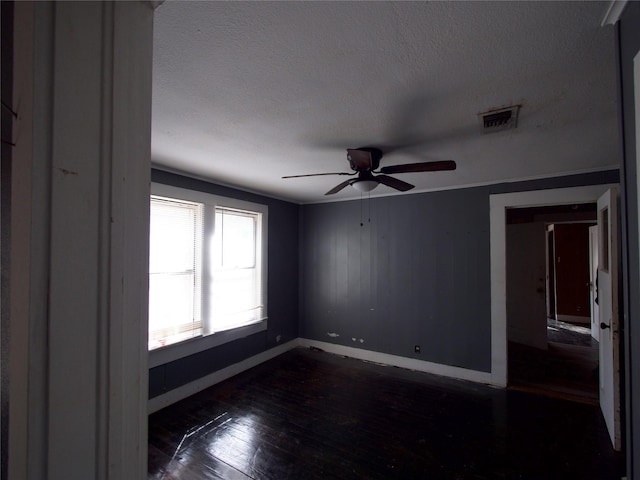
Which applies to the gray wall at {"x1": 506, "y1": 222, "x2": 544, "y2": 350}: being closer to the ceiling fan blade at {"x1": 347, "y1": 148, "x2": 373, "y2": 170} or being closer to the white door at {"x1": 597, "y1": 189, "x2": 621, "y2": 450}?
the white door at {"x1": 597, "y1": 189, "x2": 621, "y2": 450}

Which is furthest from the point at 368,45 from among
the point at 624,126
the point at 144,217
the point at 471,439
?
the point at 471,439

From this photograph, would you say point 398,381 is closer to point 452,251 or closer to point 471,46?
point 452,251

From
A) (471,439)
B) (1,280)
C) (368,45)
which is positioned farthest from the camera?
(471,439)

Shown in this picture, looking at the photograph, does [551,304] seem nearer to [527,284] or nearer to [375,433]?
[527,284]

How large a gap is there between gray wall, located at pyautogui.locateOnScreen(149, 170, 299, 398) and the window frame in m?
0.07

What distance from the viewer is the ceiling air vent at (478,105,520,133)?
177 centimetres

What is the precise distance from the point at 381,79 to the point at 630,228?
117cm

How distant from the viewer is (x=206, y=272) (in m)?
3.36

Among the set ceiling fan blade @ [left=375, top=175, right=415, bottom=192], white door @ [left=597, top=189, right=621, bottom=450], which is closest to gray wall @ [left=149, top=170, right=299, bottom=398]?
ceiling fan blade @ [left=375, top=175, right=415, bottom=192]

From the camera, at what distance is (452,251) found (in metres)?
3.72

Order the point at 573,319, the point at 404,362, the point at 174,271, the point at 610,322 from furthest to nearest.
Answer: the point at 573,319
the point at 404,362
the point at 174,271
the point at 610,322

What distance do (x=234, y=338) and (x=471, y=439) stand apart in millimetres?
2730

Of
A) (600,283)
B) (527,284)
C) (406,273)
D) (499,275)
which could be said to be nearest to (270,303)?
(406,273)

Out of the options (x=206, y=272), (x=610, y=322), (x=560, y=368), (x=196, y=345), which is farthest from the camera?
(x=560, y=368)
